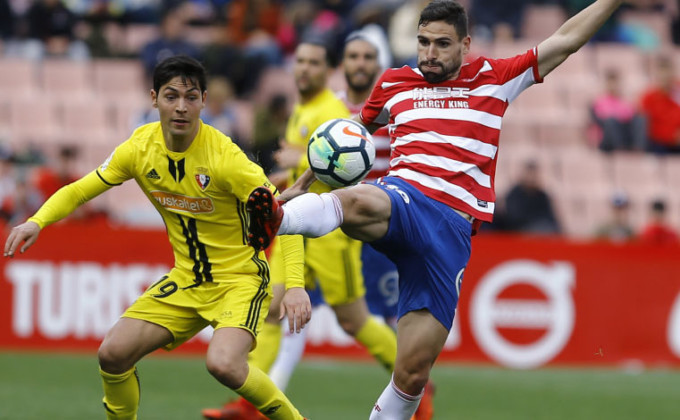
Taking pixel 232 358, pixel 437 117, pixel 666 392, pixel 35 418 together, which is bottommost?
pixel 666 392

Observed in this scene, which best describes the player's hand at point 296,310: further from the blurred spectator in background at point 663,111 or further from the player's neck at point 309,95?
the blurred spectator in background at point 663,111

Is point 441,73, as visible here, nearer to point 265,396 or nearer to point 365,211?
point 365,211

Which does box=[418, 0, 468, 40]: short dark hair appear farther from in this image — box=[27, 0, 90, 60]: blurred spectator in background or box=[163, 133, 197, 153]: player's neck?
box=[27, 0, 90, 60]: blurred spectator in background

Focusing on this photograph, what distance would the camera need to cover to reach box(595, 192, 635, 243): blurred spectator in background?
1465cm

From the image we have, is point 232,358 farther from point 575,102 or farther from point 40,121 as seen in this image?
point 575,102

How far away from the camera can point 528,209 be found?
14492 mm

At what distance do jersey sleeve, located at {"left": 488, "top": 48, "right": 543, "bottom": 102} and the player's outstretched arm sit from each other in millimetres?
38

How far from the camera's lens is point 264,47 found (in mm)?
16625

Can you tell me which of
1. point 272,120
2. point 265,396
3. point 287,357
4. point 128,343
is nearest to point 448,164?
point 265,396

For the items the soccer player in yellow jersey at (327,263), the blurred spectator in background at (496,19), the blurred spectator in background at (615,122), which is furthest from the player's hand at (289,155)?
the blurred spectator in background at (496,19)

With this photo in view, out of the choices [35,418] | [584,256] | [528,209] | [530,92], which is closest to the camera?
[35,418]

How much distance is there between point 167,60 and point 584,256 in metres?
7.99

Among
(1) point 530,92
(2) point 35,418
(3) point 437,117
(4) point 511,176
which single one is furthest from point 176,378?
(1) point 530,92

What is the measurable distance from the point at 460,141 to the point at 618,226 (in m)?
8.79
